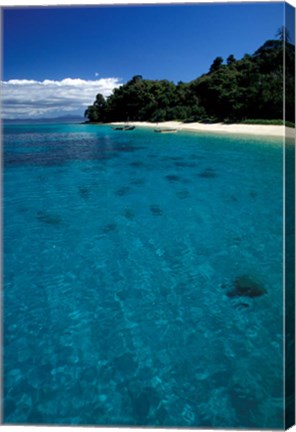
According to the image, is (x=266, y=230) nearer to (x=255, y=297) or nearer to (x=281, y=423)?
(x=255, y=297)

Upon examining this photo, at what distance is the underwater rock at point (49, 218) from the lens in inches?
336

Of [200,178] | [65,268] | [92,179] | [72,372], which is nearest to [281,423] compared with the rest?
[72,372]

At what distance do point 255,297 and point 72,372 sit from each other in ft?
8.93

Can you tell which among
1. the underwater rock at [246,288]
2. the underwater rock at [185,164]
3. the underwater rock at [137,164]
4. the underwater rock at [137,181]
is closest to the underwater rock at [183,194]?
the underwater rock at [137,181]

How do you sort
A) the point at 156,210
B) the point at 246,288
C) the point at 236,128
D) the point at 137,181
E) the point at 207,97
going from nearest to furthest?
the point at 246,288 < the point at 156,210 < the point at 137,181 < the point at 236,128 < the point at 207,97

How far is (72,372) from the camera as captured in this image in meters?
3.55

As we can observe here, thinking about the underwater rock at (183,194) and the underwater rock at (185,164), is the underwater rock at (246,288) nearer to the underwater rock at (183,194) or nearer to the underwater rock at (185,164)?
the underwater rock at (183,194)

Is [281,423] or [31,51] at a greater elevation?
[31,51]

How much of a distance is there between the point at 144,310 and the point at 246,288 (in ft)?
5.37

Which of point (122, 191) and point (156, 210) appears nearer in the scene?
point (156, 210)

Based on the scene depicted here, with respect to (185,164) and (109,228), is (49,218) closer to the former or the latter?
(109,228)

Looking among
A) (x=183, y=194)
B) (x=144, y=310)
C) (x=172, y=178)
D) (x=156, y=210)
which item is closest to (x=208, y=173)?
(x=172, y=178)

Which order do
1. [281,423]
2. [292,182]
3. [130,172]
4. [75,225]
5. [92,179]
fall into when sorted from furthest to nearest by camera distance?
[130,172] → [92,179] → [75,225] → [281,423] → [292,182]

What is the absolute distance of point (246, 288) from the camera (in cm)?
511
